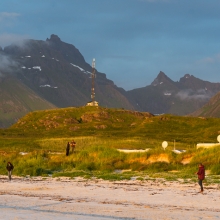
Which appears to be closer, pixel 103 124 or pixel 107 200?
pixel 107 200

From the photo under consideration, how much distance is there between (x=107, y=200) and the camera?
25484 mm

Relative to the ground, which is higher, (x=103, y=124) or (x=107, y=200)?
(x=103, y=124)

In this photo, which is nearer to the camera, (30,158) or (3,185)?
(3,185)

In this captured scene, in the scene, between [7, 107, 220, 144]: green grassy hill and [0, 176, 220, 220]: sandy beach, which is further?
[7, 107, 220, 144]: green grassy hill

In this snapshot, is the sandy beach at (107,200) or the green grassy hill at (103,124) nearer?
the sandy beach at (107,200)

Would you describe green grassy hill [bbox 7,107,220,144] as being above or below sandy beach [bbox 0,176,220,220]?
above

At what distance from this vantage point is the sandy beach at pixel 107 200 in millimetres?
20266

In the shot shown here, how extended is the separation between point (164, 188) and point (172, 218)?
39.0 feet

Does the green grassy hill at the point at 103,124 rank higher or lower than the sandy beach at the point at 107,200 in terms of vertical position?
higher

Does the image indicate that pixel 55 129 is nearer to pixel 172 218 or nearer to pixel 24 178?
pixel 24 178

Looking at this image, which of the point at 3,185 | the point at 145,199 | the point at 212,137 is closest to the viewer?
the point at 145,199

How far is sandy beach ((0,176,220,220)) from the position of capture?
66.5 feet

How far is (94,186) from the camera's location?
33.1m

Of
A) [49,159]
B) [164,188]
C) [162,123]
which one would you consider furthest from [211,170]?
[162,123]
